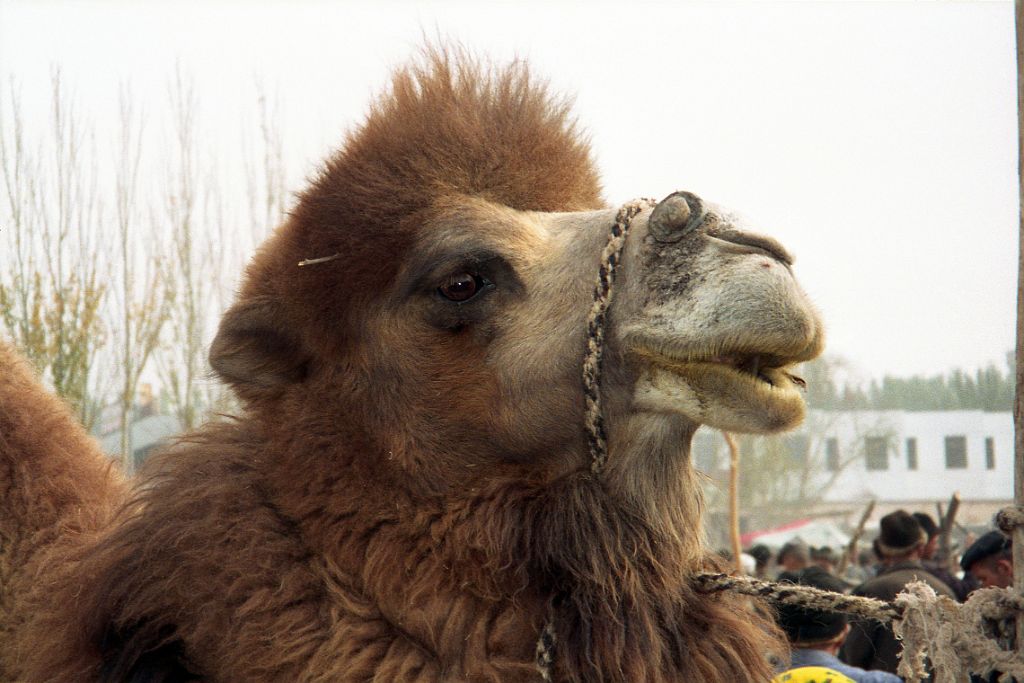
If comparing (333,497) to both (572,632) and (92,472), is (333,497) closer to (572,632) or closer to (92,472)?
(572,632)

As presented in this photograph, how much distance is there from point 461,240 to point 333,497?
2.38ft

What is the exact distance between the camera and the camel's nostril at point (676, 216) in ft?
8.05

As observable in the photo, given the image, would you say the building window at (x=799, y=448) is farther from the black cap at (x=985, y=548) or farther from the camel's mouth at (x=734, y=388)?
the camel's mouth at (x=734, y=388)

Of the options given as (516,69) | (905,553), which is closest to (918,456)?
(905,553)

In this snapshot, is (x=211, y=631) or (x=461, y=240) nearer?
(x=211, y=631)

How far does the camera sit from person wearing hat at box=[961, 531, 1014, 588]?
665cm

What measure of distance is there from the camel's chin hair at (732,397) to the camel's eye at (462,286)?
0.57m

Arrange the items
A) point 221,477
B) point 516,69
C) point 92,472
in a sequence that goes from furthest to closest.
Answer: point 92,472 → point 516,69 → point 221,477

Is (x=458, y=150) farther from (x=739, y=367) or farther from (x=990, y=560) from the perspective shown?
(x=990, y=560)

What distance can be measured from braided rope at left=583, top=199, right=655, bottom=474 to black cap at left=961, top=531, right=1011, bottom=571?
4900mm

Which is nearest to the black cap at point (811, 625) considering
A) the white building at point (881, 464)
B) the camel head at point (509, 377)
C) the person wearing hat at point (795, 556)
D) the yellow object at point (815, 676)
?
the yellow object at point (815, 676)

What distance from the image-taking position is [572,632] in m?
2.55

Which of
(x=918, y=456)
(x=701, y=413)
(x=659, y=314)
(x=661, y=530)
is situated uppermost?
A: (x=659, y=314)

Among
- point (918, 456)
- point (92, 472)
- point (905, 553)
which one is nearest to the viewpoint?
point (92, 472)
